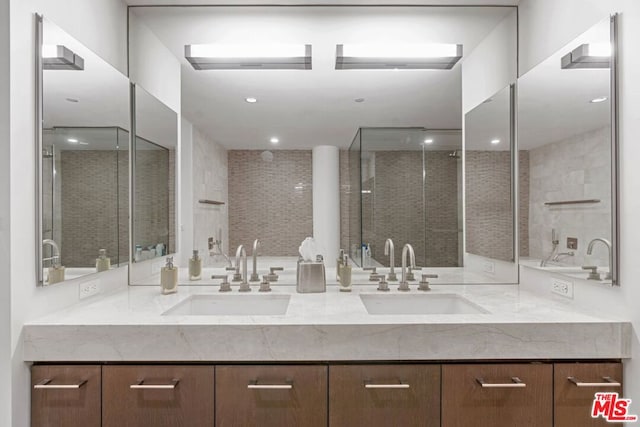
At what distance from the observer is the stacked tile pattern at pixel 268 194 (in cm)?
202

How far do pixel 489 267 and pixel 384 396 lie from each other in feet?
3.75

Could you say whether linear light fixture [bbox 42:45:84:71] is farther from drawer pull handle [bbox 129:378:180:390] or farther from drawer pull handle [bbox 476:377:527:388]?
drawer pull handle [bbox 476:377:527:388]

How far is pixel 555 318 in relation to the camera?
4.43 ft

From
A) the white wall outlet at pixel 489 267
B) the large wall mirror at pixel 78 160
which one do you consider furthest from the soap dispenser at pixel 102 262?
the white wall outlet at pixel 489 267

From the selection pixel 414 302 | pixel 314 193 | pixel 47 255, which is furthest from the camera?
pixel 314 193

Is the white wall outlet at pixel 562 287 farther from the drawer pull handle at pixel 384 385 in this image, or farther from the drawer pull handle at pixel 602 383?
the drawer pull handle at pixel 384 385

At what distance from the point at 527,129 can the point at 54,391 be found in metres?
2.34

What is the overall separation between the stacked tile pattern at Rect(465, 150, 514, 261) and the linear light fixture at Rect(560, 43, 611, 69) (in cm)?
55

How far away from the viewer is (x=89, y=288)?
1.72m

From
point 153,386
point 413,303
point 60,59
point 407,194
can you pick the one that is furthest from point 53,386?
point 407,194

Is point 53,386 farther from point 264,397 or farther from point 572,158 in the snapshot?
point 572,158

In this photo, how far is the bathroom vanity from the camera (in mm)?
1296

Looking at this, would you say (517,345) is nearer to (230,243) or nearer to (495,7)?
(230,243)

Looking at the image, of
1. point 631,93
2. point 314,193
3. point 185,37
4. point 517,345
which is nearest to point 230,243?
point 314,193
